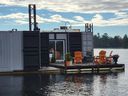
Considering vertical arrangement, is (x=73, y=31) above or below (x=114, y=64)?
above

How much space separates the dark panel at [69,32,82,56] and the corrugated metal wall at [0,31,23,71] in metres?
8.09

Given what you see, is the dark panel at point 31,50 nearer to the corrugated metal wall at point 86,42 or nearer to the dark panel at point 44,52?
the dark panel at point 44,52

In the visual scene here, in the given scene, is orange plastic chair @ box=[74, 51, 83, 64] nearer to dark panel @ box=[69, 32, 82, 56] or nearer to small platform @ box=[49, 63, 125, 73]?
small platform @ box=[49, 63, 125, 73]

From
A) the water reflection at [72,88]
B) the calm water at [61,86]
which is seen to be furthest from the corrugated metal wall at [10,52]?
the water reflection at [72,88]

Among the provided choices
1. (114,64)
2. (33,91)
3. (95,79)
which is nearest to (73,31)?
(114,64)

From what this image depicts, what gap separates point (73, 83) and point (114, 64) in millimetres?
11664

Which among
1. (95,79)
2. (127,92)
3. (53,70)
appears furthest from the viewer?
(53,70)

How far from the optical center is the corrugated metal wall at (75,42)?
4634 centimetres

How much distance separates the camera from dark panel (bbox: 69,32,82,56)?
46.3 metres

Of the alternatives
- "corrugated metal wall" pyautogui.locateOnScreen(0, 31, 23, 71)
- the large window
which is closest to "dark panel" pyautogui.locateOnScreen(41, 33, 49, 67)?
the large window

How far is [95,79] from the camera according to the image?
3331 cm

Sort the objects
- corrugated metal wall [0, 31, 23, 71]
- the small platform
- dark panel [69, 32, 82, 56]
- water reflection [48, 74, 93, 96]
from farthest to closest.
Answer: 1. dark panel [69, 32, 82, 56]
2. corrugated metal wall [0, 31, 23, 71]
3. the small platform
4. water reflection [48, 74, 93, 96]

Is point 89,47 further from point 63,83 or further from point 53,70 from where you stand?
point 63,83

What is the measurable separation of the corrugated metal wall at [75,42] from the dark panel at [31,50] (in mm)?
6853
